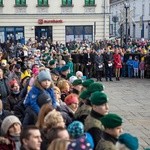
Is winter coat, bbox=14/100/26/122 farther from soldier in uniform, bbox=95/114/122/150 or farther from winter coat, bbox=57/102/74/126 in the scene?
soldier in uniform, bbox=95/114/122/150

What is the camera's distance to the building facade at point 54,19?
144ft

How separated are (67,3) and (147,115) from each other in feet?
98.7

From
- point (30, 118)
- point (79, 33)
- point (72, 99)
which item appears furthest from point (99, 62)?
point (79, 33)

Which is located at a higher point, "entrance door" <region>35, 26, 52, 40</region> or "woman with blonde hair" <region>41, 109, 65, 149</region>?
"entrance door" <region>35, 26, 52, 40</region>

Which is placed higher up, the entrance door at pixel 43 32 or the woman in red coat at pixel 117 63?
the entrance door at pixel 43 32

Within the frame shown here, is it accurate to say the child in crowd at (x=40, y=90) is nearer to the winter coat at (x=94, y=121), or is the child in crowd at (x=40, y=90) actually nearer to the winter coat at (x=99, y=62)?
the winter coat at (x=94, y=121)

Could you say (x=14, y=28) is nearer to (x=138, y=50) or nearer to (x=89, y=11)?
(x=89, y=11)

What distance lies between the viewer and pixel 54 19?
4428 centimetres

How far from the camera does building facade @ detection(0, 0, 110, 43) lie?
44031 millimetres

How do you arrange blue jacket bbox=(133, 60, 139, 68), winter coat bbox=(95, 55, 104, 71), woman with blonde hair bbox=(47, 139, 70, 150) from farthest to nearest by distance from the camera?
blue jacket bbox=(133, 60, 139, 68) → winter coat bbox=(95, 55, 104, 71) → woman with blonde hair bbox=(47, 139, 70, 150)

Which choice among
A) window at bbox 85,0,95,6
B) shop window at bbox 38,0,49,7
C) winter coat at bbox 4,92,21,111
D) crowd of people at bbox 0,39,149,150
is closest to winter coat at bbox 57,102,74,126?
crowd of people at bbox 0,39,149,150

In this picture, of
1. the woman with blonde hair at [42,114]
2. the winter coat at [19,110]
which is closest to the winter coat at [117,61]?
the winter coat at [19,110]

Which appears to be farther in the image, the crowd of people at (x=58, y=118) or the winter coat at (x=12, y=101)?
the winter coat at (x=12, y=101)

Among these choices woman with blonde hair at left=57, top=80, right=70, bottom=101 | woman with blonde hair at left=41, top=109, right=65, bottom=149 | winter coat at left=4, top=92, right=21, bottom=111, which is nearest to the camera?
woman with blonde hair at left=41, top=109, right=65, bottom=149
